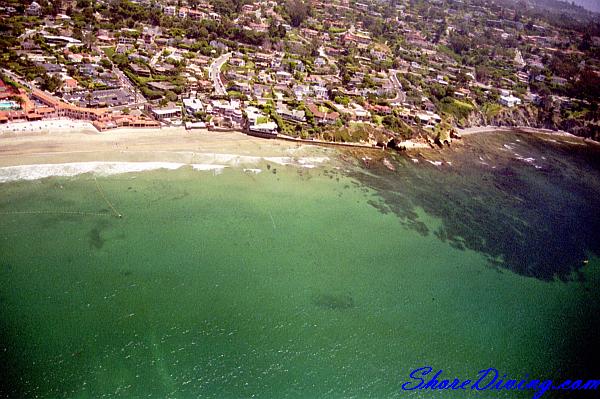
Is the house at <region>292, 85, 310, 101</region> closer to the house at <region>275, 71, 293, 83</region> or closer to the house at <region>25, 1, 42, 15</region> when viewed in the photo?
the house at <region>275, 71, 293, 83</region>

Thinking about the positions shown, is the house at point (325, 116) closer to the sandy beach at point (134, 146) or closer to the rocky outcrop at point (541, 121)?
the sandy beach at point (134, 146)

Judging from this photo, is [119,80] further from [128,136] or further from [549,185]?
[549,185]

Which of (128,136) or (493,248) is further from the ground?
(128,136)

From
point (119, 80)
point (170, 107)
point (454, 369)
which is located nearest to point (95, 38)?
point (119, 80)

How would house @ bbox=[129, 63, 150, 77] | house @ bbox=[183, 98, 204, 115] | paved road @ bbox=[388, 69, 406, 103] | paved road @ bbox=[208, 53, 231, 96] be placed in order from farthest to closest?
1. paved road @ bbox=[388, 69, 406, 103]
2. house @ bbox=[129, 63, 150, 77]
3. paved road @ bbox=[208, 53, 231, 96]
4. house @ bbox=[183, 98, 204, 115]

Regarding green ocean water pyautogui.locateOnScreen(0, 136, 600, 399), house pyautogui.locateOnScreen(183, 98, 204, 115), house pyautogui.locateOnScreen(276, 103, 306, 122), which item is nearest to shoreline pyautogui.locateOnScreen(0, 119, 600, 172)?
green ocean water pyautogui.locateOnScreen(0, 136, 600, 399)

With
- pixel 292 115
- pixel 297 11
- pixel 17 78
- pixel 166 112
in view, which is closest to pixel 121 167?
pixel 166 112

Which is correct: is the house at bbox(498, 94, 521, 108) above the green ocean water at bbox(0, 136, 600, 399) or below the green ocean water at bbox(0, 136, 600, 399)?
above
